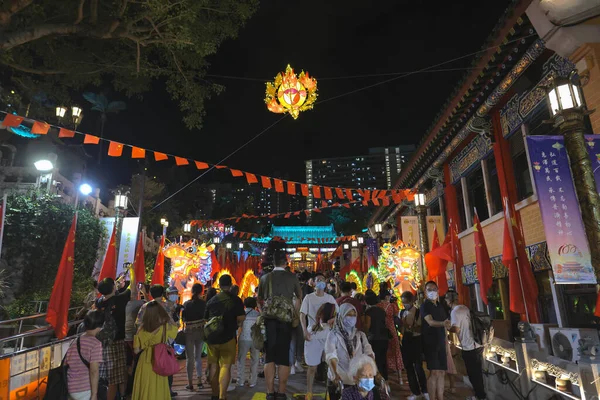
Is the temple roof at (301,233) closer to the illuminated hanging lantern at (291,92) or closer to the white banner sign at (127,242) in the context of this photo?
the white banner sign at (127,242)

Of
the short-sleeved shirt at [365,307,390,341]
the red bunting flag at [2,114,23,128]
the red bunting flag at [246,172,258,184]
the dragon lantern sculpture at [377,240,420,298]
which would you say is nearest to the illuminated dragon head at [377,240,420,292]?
the dragon lantern sculpture at [377,240,420,298]

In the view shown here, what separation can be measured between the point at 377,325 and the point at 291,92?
6.44 metres

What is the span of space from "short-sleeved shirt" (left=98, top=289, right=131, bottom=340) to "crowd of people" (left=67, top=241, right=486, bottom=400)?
2 cm

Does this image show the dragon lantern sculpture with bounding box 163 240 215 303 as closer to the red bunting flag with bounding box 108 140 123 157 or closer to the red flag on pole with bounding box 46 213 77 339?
the red bunting flag with bounding box 108 140 123 157

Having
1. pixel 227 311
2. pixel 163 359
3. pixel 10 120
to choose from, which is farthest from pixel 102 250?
pixel 163 359

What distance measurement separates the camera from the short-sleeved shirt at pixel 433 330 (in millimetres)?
5961

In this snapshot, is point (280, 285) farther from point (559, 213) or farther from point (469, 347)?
point (559, 213)

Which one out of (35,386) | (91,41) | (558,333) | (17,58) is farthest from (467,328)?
(17,58)

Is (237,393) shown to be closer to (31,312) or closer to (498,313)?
(498,313)

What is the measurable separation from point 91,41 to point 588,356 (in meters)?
13.7

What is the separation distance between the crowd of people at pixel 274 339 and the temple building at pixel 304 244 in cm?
4522

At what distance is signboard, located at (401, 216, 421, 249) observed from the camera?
15.7 m

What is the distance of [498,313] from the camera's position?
447 inches

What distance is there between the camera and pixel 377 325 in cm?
673
